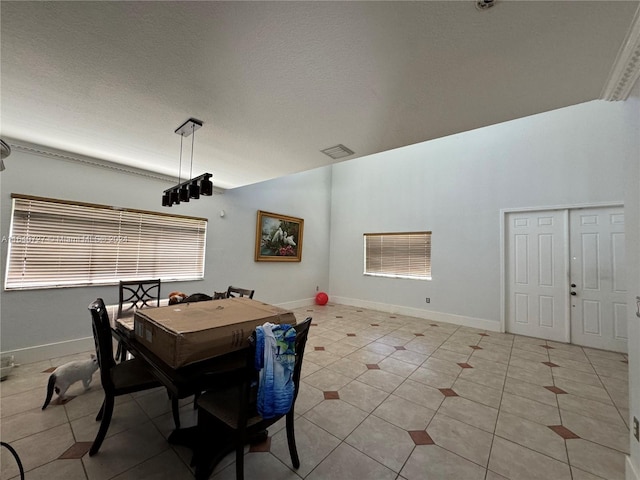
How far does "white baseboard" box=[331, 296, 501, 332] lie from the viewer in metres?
4.39

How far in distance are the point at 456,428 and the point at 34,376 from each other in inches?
161

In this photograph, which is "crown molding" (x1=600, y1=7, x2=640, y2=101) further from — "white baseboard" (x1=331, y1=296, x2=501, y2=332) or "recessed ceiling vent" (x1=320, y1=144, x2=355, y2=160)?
"white baseboard" (x1=331, y1=296, x2=501, y2=332)

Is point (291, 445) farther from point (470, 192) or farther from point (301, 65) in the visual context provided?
point (470, 192)

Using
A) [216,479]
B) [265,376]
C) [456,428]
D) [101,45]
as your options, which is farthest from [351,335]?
[101,45]

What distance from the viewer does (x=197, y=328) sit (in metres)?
1.25

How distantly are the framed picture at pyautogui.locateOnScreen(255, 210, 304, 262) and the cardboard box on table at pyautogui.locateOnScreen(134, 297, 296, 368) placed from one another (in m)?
3.60

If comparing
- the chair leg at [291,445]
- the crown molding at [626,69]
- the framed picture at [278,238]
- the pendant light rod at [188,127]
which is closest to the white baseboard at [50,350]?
the framed picture at [278,238]

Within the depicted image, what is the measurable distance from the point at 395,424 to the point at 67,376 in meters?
2.80

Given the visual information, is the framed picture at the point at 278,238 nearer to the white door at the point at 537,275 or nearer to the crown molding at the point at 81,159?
Answer: the crown molding at the point at 81,159

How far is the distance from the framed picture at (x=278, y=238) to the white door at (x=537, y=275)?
4164 mm

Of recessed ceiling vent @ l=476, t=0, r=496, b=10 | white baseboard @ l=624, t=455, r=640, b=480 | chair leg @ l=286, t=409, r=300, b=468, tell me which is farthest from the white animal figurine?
white baseboard @ l=624, t=455, r=640, b=480

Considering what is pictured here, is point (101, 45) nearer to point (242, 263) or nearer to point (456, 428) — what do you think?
point (456, 428)

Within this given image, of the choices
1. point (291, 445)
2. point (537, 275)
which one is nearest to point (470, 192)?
point (537, 275)

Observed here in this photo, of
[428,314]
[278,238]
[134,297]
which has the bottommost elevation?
[428,314]
